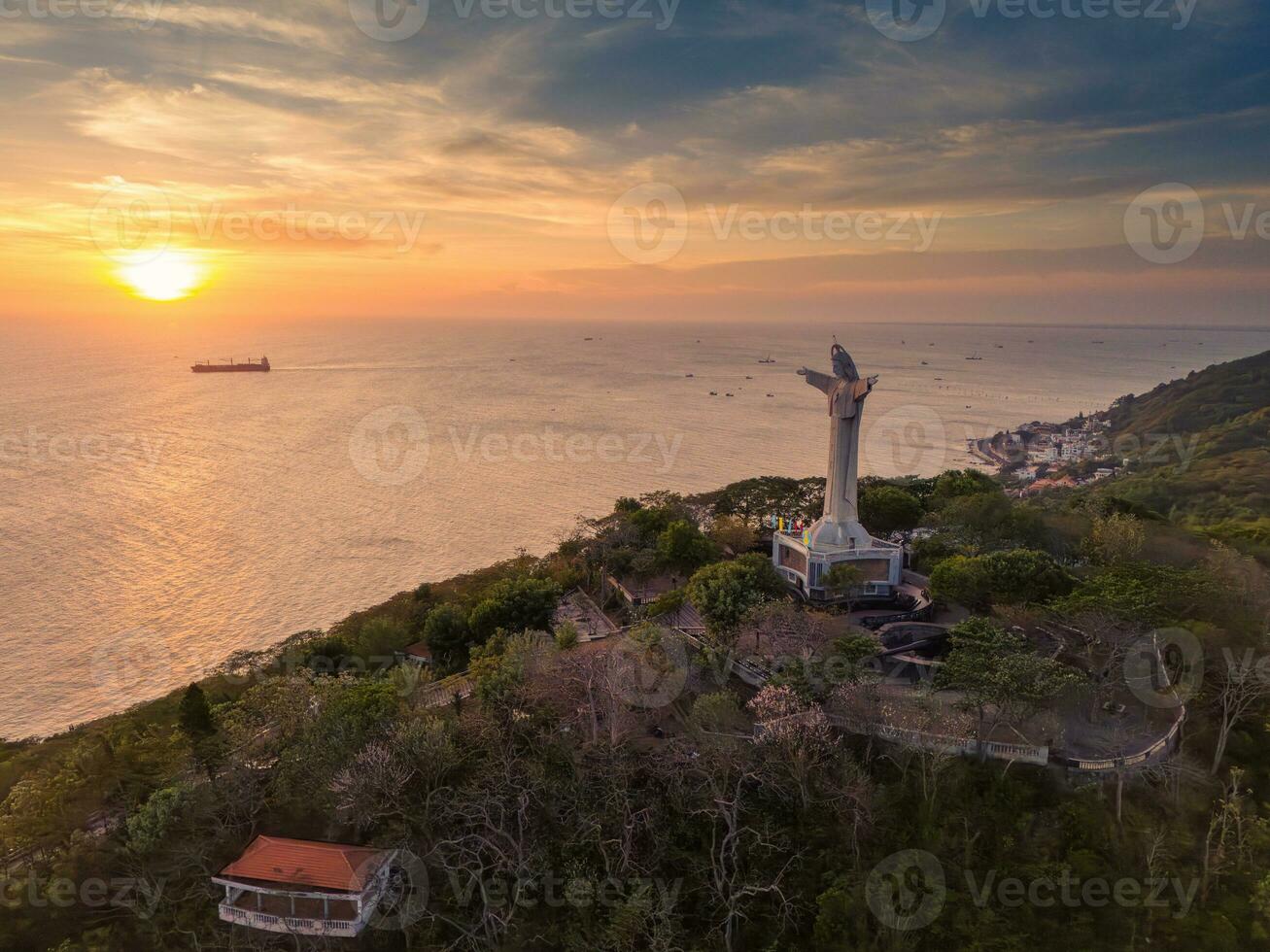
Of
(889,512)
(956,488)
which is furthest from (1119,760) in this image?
(956,488)

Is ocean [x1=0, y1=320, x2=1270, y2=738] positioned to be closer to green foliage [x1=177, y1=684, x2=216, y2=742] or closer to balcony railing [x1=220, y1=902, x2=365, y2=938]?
green foliage [x1=177, y1=684, x2=216, y2=742]

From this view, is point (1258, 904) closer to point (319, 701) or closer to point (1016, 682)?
point (1016, 682)

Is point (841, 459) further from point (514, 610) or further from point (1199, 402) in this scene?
point (1199, 402)

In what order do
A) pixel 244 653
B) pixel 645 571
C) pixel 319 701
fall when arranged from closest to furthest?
1. pixel 319 701
2. pixel 244 653
3. pixel 645 571

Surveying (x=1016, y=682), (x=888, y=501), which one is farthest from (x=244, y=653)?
(x=888, y=501)

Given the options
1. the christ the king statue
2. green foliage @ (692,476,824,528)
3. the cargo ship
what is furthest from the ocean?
the christ the king statue

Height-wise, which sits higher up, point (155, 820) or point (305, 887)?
point (155, 820)
